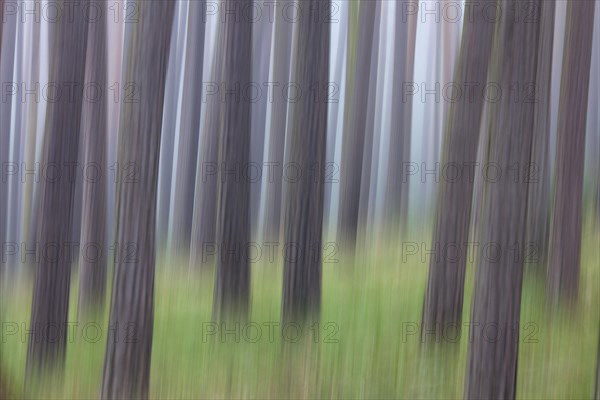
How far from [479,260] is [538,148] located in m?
0.28

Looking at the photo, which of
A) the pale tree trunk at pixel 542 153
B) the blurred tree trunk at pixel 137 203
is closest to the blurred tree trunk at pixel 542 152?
the pale tree trunk at pixel 542 153

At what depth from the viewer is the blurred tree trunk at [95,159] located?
1329 millimetres

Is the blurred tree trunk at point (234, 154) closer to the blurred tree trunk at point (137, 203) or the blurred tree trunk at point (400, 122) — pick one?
the blurred tree trunk at point (137, 203)

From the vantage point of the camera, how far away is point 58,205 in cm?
133

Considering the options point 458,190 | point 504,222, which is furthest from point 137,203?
point 504,222

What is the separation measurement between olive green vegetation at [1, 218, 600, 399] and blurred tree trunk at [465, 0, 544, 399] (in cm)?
3

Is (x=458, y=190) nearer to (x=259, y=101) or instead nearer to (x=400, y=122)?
(x=400, y=122)

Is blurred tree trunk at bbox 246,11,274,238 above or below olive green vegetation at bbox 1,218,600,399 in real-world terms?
above

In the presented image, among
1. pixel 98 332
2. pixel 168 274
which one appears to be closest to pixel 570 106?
pixel 168 274

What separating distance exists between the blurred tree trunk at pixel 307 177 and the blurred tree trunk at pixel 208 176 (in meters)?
0.16

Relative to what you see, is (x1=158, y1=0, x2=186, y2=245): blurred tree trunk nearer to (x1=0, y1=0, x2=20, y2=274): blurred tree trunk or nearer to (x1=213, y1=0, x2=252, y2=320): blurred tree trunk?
(x1=213, y1=0, x2=252, y2=320): blurred tree trunk

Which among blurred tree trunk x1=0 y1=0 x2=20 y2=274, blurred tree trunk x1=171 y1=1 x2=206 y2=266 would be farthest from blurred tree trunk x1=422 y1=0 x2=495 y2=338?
blurred tree trunk x1=0 y1=0 x2=20 y2=274

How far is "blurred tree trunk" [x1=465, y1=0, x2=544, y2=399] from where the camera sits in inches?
52.1

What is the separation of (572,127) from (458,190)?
287mm
